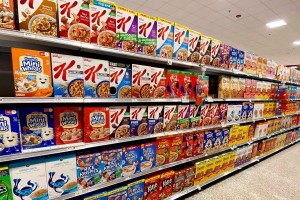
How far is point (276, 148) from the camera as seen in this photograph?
11.1 feet

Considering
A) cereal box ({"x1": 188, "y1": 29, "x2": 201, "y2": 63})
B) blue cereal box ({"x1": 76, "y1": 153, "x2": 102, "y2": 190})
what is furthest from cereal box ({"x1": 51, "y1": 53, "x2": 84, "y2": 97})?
cereal box ({"x1": 188, "y1": 29, "x2": 201, "y2": 63})

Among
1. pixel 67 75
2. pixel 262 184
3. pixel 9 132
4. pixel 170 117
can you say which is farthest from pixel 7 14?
pixel 262 184

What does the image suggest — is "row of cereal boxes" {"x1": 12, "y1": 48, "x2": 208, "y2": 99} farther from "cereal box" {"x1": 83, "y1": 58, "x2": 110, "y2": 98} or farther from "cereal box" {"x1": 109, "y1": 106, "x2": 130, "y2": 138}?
"cereal box" {"x1": 109, "y1": 106, "x2": 130, "y2": 138}

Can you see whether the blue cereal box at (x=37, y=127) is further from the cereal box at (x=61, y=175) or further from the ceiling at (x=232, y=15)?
the ceiling at (x=232, y=15)

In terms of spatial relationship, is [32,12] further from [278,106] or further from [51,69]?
[278,106]

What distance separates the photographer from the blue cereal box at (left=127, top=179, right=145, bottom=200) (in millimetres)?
1457

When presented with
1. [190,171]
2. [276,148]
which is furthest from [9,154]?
[276,148]

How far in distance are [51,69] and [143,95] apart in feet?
2.45

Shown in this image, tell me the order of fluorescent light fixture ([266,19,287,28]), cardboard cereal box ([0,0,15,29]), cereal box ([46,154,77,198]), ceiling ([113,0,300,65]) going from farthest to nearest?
fluorescent light fixture ([266,19,287,28]) < ceiling ([113,0,300,65]) < cereal box ([46,154,77,198]) < cardboard cereal box ([0,0,15,29])

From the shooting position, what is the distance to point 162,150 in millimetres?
1644

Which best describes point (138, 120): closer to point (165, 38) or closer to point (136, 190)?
point (136, 190)

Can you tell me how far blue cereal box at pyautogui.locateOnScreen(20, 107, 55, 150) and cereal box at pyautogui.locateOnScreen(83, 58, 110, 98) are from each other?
0.30 metres

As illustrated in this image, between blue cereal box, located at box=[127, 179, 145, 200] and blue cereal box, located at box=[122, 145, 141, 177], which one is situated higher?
blue cereal box, located at box=[122, 145, 141, 177]

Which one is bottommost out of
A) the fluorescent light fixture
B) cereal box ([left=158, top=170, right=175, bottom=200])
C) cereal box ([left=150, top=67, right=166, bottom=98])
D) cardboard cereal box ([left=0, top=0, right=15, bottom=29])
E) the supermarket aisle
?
the supermarket aisle
